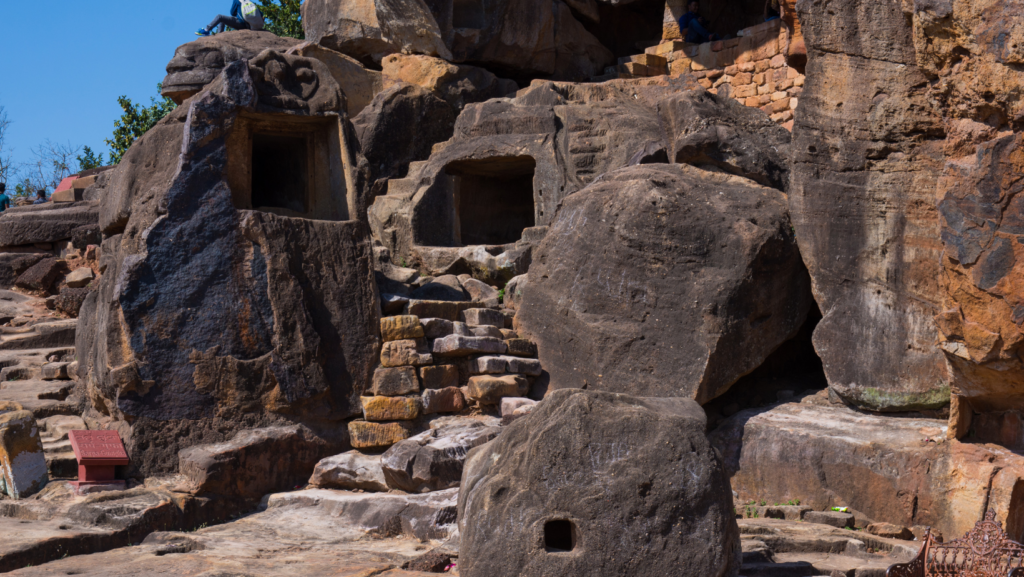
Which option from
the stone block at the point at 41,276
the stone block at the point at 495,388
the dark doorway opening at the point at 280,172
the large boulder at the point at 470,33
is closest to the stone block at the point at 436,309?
the stone block at the point at 495,388

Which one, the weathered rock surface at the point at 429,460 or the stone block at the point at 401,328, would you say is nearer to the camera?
the weathered rock surface at the point at 429,460

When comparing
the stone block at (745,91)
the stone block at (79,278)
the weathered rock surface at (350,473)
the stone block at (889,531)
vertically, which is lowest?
the stone block at (889,531)

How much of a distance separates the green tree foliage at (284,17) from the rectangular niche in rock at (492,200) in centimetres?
824

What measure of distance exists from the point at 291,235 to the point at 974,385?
432cm

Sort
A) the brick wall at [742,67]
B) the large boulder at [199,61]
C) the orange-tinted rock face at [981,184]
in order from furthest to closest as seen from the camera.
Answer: the large boulder at [199,61] → the brick wall at [742,67] → the orange-tinted rock face at [981,184]

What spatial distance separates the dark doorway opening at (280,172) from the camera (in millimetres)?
7570

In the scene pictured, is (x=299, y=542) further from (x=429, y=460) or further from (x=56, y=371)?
(x=56, y=371)

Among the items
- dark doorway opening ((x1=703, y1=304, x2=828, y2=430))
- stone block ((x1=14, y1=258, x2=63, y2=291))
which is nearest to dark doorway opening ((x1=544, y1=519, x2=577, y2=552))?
dark doorway opening ((x1=703, y1=304, x2=828, y2=430))

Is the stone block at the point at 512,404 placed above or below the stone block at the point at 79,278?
below

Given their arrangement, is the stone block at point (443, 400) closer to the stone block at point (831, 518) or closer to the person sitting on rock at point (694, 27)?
the stone block at point (831, 518)

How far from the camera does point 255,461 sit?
19.6 ft

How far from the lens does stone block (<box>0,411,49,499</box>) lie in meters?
5.55

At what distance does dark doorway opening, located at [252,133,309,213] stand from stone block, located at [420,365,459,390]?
196 cm

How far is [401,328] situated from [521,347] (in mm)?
864
